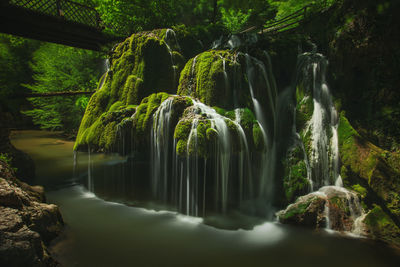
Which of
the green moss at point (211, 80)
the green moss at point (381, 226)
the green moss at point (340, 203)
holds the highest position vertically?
the green moss at point (211, 80)

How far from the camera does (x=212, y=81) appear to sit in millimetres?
7719

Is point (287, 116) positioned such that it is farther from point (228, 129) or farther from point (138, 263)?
point (138, 263)

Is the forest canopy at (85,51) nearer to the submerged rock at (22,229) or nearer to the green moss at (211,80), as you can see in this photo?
the green moss at (211,80)

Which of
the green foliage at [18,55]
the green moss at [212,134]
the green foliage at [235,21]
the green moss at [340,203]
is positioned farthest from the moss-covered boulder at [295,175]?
the green foliage at [18,55]

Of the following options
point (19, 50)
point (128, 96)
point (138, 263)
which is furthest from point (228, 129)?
point (19, 50)

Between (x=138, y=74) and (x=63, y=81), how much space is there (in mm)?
11322

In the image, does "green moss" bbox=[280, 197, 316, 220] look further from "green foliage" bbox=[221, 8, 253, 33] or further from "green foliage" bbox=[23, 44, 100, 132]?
"green foliage" bbox=[23, 44, 100, 132]

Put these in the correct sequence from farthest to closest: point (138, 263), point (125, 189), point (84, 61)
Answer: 1. point (84, 61)
2. point (125, 189)
3. point (138, 263)

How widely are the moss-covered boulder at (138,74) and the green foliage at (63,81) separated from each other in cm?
Result: 822

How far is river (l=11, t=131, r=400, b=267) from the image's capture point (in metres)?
4.85

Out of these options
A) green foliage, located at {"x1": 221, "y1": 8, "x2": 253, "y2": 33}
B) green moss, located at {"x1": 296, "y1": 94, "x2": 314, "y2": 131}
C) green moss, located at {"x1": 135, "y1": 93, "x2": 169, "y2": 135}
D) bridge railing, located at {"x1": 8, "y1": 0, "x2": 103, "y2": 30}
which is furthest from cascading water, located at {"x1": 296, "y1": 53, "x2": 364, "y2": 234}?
bridge railing, located at {"x1": 8, "y1": 0, "x2": 103, "y2": 30}

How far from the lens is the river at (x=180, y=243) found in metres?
4.85

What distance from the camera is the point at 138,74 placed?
30.9ft

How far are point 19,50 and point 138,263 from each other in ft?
83.4
